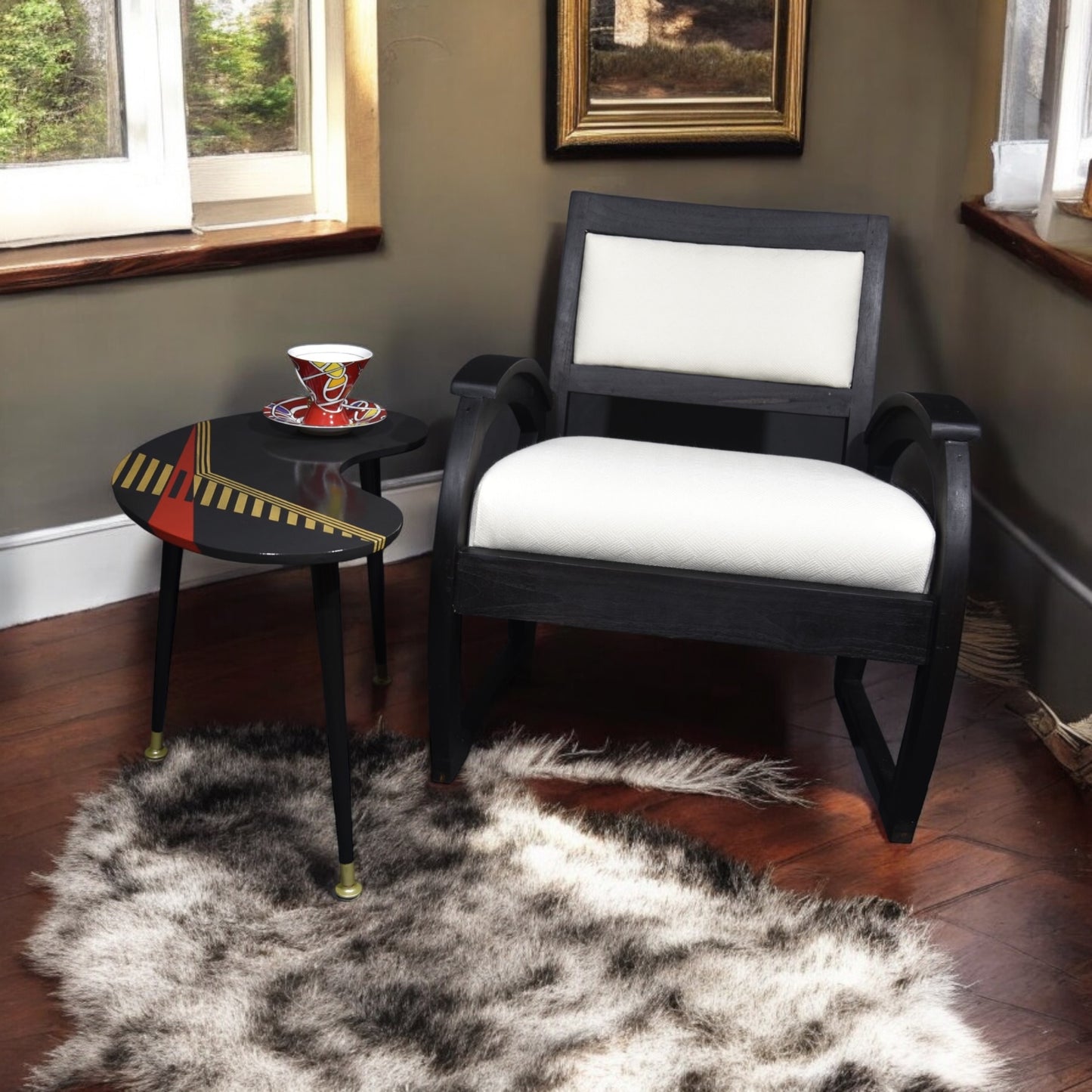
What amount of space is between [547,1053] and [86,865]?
668 millimetres

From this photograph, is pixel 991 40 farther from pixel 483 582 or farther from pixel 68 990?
pixel 68 990

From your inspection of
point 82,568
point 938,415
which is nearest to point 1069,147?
point 938,415

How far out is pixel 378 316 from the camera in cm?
266

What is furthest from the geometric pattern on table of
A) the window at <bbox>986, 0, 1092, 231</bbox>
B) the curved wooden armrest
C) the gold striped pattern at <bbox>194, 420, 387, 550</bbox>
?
the window at <bbox>986, 0, 1092, 231</bbox>

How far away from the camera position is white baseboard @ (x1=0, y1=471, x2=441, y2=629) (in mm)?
2426

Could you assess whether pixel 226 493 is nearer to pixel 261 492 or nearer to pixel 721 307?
pixel 261 492

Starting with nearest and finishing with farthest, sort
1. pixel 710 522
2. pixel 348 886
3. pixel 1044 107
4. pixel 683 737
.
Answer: pixel 348 886
pixel 710 522
pixel 683 737
pixel 1044 107

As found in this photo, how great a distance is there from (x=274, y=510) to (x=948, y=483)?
2.86ft

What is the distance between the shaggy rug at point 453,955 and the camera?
A: 1435mm

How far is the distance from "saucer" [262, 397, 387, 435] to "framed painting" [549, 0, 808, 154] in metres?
0.82

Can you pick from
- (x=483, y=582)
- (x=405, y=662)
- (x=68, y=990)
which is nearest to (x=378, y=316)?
(x=405, y=662)

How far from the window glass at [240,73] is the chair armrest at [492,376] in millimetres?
836

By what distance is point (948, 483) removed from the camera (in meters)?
1.81

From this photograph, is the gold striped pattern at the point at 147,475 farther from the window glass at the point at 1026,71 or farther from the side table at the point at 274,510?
the window glass at the point at 1026,71
